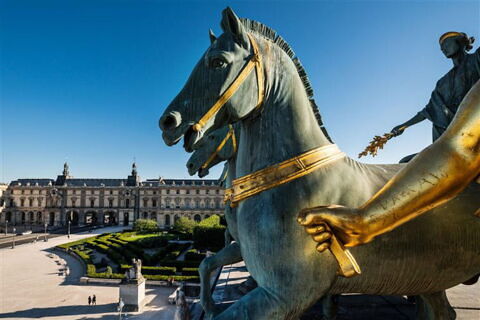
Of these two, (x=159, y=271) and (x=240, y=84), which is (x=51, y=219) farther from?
(x=240, y=84)

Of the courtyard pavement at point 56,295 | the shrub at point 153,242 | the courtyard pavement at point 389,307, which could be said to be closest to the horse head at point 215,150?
the courtyard pavement at point 389,307

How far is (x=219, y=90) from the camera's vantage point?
5.27 ft

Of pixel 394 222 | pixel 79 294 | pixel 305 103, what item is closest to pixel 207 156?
pixel 305 103

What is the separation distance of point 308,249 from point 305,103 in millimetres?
920

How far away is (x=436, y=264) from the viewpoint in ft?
5.41

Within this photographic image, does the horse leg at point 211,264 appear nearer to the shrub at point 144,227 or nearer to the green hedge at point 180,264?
the green hedge at point 180,264

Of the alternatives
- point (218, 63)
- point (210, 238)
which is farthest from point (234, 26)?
point (210, 238)

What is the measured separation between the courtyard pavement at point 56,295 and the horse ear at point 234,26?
1552cm

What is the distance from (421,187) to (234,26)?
129 centimetres

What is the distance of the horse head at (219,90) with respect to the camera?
158 cm

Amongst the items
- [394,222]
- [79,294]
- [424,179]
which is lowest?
[79,294]

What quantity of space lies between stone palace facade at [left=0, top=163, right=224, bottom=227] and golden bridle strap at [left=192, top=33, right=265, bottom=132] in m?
61.4

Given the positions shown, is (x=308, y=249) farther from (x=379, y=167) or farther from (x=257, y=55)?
(x=257, y=55)

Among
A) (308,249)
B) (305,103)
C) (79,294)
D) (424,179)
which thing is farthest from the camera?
(79,294)
